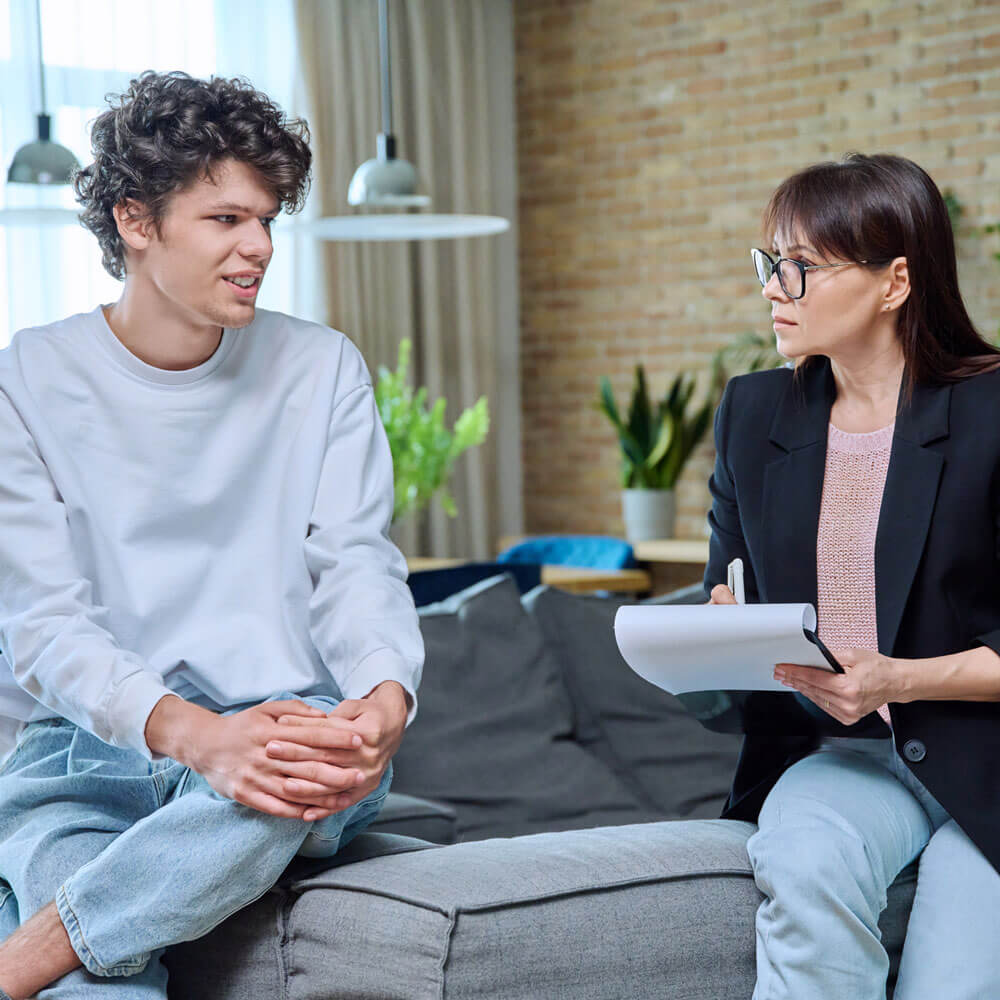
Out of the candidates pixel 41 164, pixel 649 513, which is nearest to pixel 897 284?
pixel 41 164

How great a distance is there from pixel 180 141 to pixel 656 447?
4.25 metres

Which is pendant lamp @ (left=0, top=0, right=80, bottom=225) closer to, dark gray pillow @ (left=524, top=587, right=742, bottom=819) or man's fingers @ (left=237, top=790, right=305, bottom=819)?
dark gray pillow @ (left=524, top=587, right=742, bottom=819)

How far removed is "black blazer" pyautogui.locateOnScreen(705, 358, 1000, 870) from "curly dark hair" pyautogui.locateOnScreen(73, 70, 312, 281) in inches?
32.1

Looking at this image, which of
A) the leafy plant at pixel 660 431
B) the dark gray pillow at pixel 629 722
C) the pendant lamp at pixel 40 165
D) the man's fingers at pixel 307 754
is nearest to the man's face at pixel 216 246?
the man's fingers at pixel 307 754

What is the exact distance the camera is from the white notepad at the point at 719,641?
1.54 metres

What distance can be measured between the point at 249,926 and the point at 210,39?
455cm

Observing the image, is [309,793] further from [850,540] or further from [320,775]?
[850,540]

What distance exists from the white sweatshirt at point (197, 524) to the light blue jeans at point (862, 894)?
54cm

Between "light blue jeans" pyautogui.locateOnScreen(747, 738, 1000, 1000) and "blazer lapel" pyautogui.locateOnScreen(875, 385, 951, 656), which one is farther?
"blazer lapel" pyautogui.locateOnScreen(875, 385, 951, 656)

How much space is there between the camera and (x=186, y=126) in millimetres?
1885

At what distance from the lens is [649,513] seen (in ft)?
19.5

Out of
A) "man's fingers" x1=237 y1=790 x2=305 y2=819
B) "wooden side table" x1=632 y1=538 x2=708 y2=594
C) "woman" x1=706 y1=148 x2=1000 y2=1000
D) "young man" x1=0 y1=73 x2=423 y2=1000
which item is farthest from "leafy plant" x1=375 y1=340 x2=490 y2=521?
"man's fingers" x1=237 y1=790 x2=305 y2=819

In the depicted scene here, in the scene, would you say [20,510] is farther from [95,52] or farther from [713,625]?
[95,52]

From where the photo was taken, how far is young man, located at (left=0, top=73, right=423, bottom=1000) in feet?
5.51
